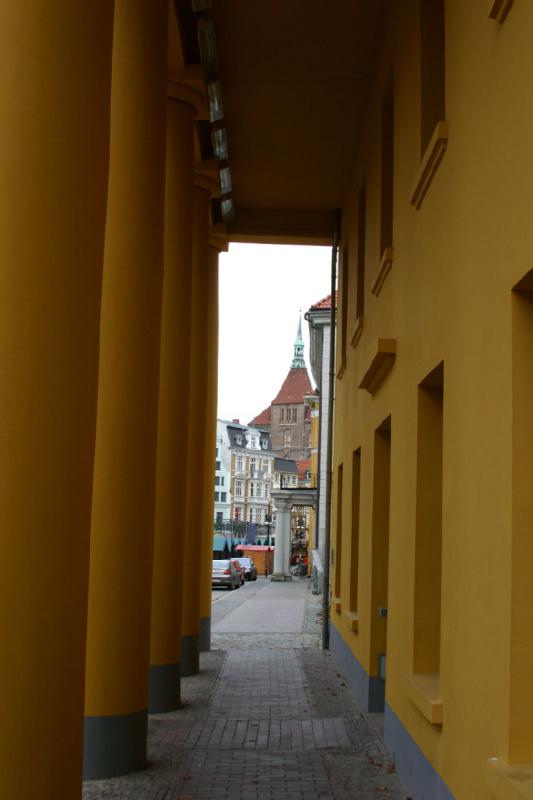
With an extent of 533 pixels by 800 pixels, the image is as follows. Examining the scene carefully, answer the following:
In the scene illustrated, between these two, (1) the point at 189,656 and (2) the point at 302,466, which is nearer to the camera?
(1) the point at 189,656

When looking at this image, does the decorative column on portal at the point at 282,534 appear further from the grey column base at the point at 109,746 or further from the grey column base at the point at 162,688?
the grey column base at the point at 109,746

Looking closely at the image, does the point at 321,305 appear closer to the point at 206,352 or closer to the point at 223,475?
the point at 206,352

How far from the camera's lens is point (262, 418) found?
15400cm

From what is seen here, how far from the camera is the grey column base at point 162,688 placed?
35.1ft

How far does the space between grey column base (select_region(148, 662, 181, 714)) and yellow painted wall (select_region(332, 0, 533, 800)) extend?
112 inches

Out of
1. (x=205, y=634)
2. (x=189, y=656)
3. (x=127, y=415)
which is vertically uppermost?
(x=127, y=415)

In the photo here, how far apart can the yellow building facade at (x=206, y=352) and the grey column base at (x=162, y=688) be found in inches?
1.7

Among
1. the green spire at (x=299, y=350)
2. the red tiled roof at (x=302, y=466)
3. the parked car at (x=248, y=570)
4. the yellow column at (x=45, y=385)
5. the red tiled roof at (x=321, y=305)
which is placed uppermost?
the green spire at (x=299, y=350)

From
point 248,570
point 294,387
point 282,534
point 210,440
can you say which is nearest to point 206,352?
point 210,440

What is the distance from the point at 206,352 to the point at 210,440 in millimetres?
2713

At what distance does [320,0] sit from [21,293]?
8.22 m

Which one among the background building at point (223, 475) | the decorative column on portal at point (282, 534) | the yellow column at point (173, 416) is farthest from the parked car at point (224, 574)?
the background building at point (223, 475)

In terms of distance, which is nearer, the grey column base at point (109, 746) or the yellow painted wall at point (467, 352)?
the yellow painted wall at point (467, 352)

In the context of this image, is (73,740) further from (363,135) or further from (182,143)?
(363,135)
